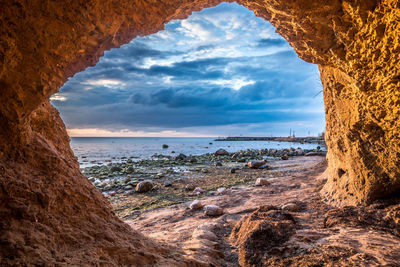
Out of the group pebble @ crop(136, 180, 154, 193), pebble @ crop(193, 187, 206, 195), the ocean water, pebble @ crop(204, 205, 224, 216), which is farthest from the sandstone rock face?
the ocean water

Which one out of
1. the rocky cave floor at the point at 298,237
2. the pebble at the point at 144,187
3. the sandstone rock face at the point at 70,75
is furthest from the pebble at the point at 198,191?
the sandstone rock face at the point at 70,75

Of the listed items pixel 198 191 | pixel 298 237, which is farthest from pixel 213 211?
pixel 198 191

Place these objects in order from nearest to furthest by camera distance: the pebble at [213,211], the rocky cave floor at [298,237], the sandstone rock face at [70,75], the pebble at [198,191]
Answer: the sandstone rock face at [70,75], the rocky cave floor at [298,237], the pebble at [213,211], the pebble at [198,191]

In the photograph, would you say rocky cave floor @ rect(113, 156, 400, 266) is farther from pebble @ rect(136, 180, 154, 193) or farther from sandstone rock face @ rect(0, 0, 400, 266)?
pebble @ rect(136, 180, 154, 193)

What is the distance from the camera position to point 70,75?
2.99 meters

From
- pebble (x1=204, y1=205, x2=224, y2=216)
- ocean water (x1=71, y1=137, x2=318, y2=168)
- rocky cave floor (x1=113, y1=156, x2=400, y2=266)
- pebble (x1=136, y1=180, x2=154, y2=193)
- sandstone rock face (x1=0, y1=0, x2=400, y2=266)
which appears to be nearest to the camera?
sandstone rock face (x1=0, y1=0, x2=400, y2=266)

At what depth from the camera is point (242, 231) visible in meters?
3.52

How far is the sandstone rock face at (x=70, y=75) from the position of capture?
200cm

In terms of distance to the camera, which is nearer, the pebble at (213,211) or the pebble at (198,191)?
the pebble at (213,211)

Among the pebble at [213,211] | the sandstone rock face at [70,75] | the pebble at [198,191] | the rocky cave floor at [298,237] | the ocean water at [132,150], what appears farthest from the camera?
the ocean water at [132,150]

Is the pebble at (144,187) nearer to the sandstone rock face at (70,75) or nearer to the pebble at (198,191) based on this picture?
the pebble at (198,191)

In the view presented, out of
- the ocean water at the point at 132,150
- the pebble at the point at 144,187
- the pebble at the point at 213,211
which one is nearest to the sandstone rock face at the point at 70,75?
the pebble at the point at 213,211

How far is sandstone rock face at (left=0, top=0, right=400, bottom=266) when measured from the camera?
6.55ft

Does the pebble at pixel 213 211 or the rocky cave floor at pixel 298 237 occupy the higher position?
the rocky cave floor at pixel 298 237
